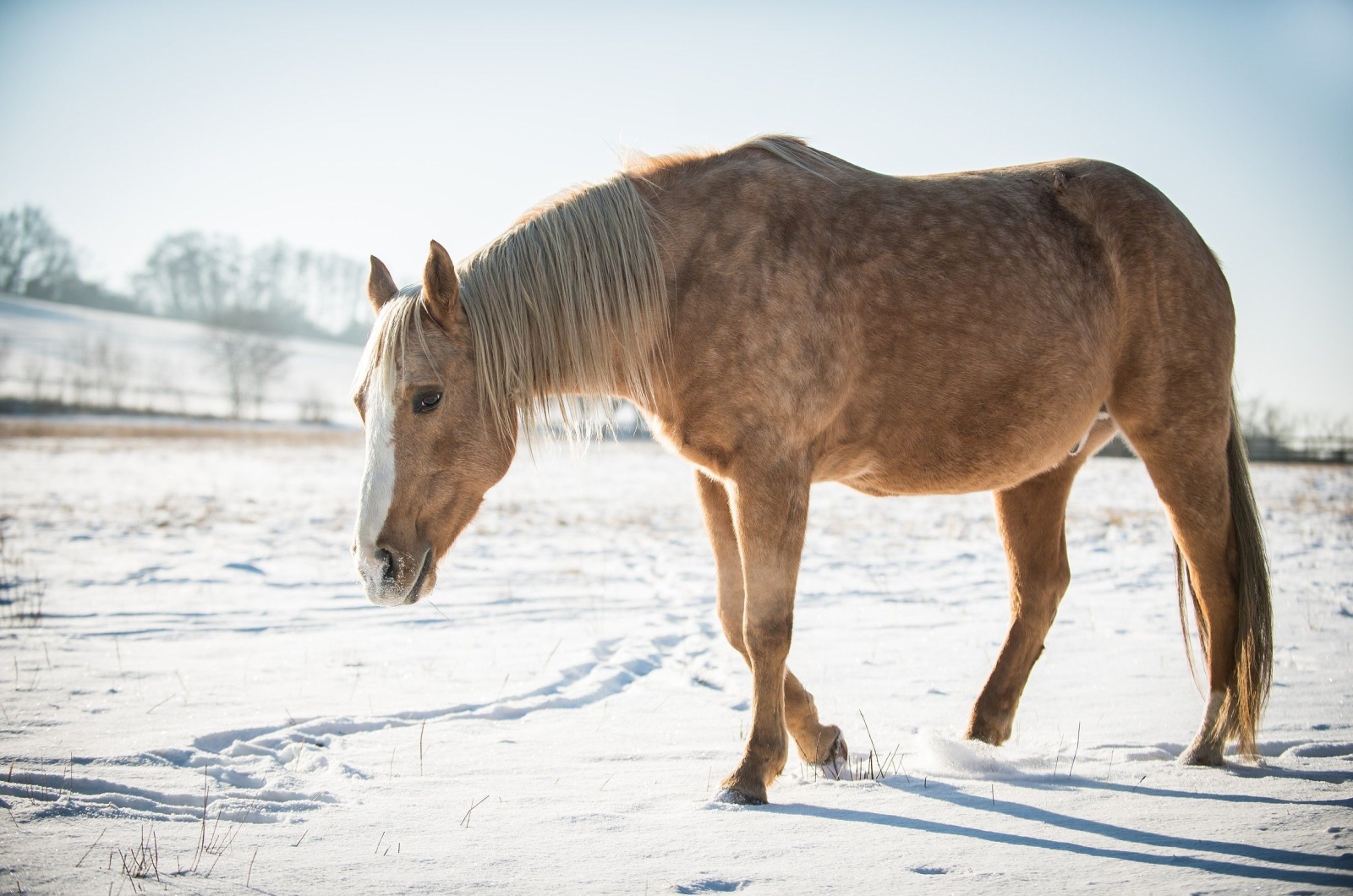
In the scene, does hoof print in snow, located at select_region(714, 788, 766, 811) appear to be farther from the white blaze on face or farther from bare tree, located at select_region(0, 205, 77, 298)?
bare tree, located at select_region(0, 205, 77, 298)

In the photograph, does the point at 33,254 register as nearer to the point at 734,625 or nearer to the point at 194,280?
the point at 194,280

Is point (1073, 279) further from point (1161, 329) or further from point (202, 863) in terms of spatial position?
point (202, 863)

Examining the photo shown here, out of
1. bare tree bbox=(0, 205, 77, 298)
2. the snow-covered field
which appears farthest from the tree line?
the snow-covered field

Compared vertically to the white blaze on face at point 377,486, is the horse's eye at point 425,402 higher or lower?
higher

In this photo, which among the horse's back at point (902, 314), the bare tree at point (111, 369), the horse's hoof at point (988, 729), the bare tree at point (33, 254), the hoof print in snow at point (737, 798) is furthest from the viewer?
the bare tree at point (33, 254)

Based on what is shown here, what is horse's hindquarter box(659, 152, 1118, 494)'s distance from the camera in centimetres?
314

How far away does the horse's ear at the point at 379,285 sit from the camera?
3482 millimetres

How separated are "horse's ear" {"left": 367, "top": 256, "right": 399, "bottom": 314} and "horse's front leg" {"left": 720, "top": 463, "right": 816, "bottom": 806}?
1.67 metres

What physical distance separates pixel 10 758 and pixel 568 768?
6.56 ft

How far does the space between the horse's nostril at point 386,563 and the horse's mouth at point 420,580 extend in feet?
0.30

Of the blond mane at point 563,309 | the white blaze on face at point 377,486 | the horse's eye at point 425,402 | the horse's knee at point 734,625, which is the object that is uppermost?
the blond mane at point 563,309

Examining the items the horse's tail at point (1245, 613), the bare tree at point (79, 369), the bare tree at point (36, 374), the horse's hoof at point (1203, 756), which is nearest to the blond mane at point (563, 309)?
the horse's hoof at point (1203, 756)

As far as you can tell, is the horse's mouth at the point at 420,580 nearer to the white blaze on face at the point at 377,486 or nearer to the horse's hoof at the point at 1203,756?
the white blaze on face at the point at 377,486

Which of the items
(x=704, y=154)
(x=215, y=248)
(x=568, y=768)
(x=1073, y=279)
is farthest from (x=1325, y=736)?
(x=215, y=248)
